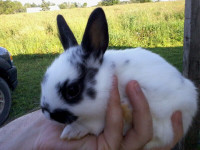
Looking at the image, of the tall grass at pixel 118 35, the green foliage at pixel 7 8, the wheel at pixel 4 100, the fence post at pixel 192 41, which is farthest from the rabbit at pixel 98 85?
the green foliage at pixel 7 8

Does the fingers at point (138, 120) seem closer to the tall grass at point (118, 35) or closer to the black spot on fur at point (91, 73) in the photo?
the black spot on fur at point (91, 73)

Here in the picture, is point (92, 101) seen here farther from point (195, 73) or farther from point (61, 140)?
point (195, 73)

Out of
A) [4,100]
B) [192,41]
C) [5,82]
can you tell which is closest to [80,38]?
[5,82]

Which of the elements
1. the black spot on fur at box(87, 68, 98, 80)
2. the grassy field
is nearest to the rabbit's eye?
the black spot on fur at box(87, 68, 98, 80)

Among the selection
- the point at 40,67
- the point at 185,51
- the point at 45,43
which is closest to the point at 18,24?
the point at 45,43

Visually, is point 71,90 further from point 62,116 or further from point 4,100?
point 4,100

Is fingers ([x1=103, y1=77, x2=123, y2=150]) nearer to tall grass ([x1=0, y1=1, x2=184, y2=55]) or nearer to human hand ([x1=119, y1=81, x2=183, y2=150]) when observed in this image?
human hand ([x1=119, y1=81, x2=183, y2=150])
